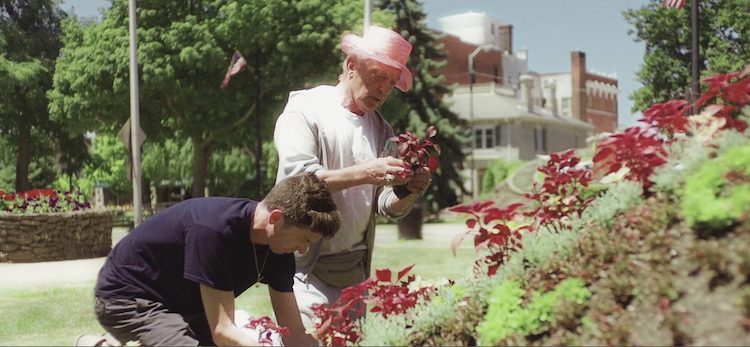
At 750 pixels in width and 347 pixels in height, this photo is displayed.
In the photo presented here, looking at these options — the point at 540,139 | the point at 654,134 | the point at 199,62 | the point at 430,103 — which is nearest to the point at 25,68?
the point at 199,62

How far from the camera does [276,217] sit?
121 inches

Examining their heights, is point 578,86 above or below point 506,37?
below

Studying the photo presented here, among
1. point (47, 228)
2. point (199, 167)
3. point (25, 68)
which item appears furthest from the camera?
point (199, 167)

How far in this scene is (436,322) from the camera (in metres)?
2.61

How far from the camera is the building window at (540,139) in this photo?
60156 millimetres

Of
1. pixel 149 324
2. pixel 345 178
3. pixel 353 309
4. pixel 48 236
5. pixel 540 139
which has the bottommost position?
pixel 48 236

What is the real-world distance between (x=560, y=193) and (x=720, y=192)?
0.81 meters

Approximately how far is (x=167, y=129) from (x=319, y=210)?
29.6 meters

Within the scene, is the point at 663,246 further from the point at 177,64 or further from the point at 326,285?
the point at 177,64

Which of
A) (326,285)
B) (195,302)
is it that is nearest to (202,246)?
(195,302)

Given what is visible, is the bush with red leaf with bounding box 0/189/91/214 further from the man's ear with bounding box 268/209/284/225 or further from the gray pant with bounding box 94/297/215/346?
the man's ear with bounding box 268/209/284/225

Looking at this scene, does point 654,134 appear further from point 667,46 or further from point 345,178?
point 667,46

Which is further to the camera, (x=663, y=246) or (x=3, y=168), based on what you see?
(x=3, y=168)

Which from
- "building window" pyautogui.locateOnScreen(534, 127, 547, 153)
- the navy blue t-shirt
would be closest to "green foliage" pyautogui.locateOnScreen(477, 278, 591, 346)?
the navy blue t-shirt
